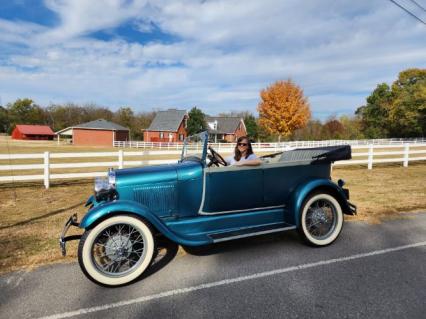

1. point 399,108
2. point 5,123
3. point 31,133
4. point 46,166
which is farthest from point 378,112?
point 5,123

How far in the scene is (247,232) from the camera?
12.8ft

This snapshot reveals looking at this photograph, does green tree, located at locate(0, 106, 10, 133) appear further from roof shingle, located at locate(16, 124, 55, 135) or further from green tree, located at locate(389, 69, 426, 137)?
green tree, located at locate(389, 69, 426, 137)

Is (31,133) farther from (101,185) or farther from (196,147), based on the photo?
(101,185)

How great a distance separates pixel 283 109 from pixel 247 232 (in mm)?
41345

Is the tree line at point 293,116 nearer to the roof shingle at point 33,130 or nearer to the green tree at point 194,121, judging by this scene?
the green tree at point 194,121

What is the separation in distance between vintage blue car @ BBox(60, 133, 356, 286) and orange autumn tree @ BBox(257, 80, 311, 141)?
39986mm

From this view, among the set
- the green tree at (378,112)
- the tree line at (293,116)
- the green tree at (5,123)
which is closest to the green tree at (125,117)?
the tree line at (293,116)

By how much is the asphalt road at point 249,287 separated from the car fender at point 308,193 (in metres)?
0.49

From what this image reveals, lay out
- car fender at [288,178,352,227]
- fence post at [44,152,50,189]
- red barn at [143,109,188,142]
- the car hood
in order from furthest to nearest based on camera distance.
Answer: red barn at [143,109,188,142] → fence post at [44,152,50,189] → car fender at [288,178,352,227] → the car hood

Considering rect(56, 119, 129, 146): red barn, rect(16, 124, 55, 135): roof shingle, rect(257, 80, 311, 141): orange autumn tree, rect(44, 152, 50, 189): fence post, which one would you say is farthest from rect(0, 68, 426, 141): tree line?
rect(44, 152, 50, 189): fence post

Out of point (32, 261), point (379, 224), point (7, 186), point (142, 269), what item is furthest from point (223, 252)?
point (7, 186)

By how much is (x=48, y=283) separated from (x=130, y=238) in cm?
94

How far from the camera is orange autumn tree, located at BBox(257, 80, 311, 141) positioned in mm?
43438

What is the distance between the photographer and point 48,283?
333cm
